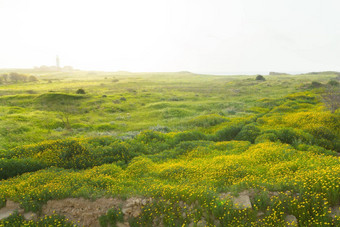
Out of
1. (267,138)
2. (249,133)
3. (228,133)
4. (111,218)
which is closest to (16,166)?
(111,218)

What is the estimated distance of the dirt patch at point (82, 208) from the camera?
302 inches

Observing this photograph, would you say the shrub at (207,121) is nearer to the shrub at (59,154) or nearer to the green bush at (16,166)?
the shrub at (59,154)

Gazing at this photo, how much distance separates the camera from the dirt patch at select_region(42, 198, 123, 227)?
7679 mm

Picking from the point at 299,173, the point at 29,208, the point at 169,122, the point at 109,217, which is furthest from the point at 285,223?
the point at 169,122

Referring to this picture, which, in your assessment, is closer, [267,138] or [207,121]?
[267,138]

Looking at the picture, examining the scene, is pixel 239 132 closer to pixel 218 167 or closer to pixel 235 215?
pixel 218 167

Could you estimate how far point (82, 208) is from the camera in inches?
319

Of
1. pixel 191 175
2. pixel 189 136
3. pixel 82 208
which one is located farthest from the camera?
pixel 189 136

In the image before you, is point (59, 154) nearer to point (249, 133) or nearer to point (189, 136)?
point (189, 136)

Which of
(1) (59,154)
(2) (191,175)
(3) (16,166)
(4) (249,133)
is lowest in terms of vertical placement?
(3) (16,166)

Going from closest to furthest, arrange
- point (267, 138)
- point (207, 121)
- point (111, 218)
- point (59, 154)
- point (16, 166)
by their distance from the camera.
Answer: point (111, 218)
point (16, 166)
point (59, 154)
point (267, 138)
point (207, 121)

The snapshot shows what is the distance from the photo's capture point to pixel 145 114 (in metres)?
27.7

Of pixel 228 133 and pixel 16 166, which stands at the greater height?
pixel 228 133

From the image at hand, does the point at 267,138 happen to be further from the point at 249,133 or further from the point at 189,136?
the point at 189,136
